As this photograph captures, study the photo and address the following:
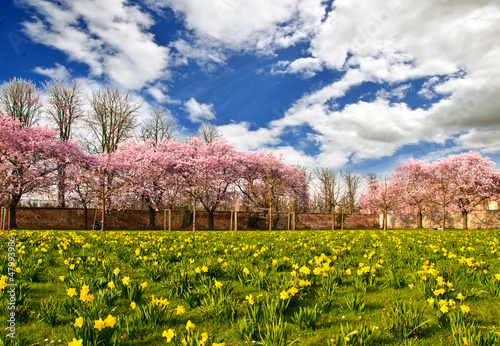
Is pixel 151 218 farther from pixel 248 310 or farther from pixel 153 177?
pixel 248 310

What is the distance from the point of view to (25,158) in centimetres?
2889

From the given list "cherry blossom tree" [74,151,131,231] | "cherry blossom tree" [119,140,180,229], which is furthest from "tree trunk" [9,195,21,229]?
"cherry blossom tree" [119,140,180,229]

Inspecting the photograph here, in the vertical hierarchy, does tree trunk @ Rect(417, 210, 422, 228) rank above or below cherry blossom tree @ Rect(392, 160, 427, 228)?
below

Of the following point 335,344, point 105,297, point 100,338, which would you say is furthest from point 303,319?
point 105,297

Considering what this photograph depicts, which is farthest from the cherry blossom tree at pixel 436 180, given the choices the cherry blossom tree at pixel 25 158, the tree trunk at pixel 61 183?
the cherry blossom tree at pixel 25 158

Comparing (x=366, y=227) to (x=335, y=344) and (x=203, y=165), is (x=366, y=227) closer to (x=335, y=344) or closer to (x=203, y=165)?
(x=203, y=165)

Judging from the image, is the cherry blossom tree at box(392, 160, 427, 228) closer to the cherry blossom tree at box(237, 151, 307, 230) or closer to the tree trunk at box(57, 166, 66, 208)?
the cherry blossom tree at box(237, 151, 307, 230)

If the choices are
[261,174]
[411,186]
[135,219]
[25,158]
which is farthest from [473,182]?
[25,158]

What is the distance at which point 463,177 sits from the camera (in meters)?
42.6

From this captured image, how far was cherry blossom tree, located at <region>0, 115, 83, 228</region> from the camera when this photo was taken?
90.8 ft

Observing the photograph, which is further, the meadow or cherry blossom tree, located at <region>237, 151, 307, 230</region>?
cherry blossom tree, located at <region>237, 151, 307, 230</region>

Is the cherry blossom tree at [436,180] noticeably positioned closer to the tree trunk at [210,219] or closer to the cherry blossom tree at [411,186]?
the cherry blossom tree at [411,186]

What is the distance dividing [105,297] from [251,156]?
119 ft

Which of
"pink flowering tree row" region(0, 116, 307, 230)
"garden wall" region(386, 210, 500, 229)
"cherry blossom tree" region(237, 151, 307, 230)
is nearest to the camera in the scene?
"pink flowering tree row" region(0, 116, 307, 230)
